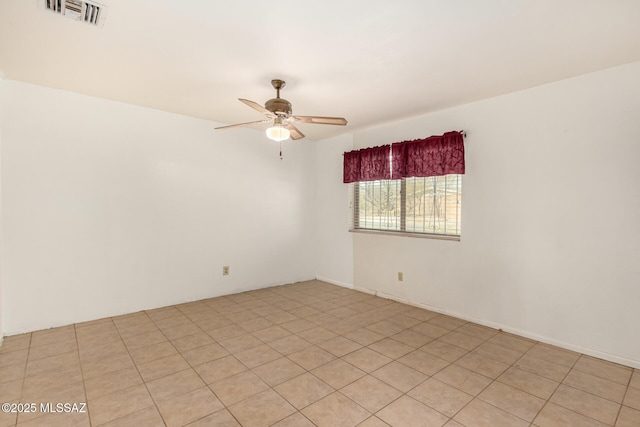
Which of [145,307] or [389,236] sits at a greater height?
[389,236]

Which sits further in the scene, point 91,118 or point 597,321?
point 91,118

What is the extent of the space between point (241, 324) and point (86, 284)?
5.73 feet

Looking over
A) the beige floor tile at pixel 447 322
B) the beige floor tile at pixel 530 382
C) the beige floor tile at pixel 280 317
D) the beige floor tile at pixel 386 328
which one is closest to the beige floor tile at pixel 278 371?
the beige floor tile at pixel 280 317

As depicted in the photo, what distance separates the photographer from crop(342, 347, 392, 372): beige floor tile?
97.5 inches

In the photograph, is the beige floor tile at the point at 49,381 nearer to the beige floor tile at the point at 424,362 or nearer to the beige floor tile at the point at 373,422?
the beige floor tile at the point at 373,422

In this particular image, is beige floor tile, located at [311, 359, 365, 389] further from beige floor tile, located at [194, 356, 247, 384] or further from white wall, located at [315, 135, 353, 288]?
white wall, located at [315, 135, 353, 288]

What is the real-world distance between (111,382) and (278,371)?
47.3 inches

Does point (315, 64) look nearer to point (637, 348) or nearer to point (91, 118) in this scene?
point (91, 118)

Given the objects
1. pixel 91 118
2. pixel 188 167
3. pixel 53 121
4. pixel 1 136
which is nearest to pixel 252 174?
pixel 188 167

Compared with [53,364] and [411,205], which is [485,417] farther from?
[53,364]

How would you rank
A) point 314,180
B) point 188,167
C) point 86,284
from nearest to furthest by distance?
point 86,284
point 188,167
point 314,180

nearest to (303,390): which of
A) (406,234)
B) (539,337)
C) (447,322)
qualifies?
(447,322)

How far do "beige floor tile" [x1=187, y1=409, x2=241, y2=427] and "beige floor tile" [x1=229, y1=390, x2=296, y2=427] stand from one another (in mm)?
34

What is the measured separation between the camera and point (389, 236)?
4250mm
